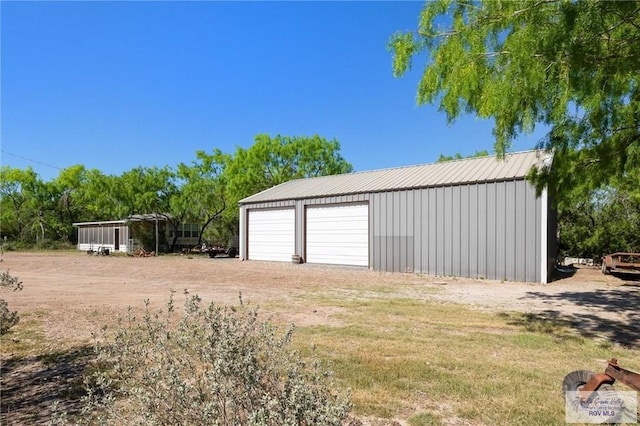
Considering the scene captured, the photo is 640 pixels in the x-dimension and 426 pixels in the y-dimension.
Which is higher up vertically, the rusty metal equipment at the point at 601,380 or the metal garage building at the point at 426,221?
the metal garage building at the point at 426,221

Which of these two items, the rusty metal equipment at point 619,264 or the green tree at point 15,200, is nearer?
the rusty metal equipment at point 619,264

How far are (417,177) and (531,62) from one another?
11901mm

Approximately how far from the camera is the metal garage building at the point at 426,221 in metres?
12.4

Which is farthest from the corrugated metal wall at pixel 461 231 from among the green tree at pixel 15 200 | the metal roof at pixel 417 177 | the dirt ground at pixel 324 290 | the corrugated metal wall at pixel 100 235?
the green tree at pixel 15 200

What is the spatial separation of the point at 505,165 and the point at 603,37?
33.7ft

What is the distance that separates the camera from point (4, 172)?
42.5 m

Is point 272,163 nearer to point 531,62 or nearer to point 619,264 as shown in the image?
point 619,264

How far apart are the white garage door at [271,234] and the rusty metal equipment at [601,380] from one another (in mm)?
16537

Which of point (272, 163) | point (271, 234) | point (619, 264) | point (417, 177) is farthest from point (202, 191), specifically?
point (619, 264)

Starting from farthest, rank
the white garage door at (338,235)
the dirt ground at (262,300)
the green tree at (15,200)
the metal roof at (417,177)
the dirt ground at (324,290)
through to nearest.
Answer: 1. the green tree at (15,200)
2. the white garage door at (338,235)
3. the metal roof at (417,177)
4. the dirt ground at (324,290)
5. the dirt ground at (262,300)

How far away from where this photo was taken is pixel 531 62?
4.41m

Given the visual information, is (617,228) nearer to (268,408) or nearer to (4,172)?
(268,408)

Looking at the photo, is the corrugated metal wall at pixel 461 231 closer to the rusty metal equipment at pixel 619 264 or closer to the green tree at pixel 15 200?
the rusty metal equipment at pixel 619 264

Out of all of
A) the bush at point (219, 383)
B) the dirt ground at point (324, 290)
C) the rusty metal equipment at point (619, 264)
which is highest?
the bush at point (219, 383)
